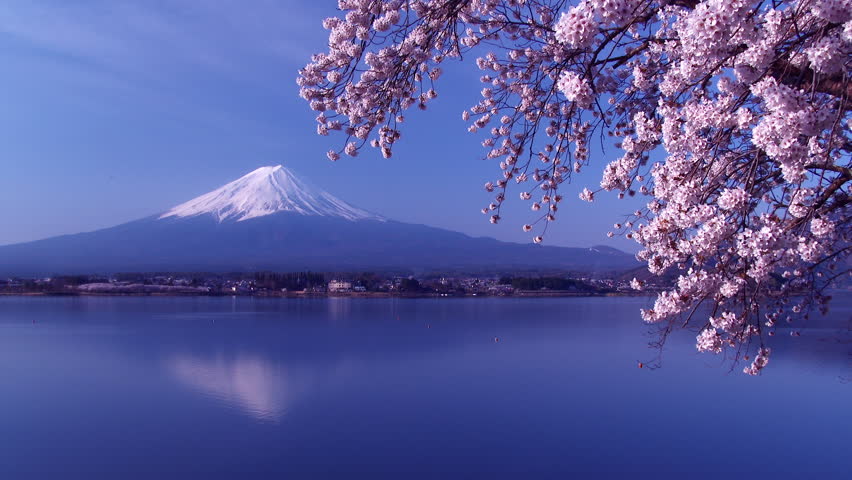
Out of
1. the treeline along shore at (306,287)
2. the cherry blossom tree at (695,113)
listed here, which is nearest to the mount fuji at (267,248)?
the treeline along shore at (306,287)

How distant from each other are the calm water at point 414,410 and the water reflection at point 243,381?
0.14 feet

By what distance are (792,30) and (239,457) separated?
5712mm

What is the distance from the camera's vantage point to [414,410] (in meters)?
7.91

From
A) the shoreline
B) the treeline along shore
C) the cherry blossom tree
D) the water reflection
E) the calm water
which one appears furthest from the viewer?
the treeline along shore

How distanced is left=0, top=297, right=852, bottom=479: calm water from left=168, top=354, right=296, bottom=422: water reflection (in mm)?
42

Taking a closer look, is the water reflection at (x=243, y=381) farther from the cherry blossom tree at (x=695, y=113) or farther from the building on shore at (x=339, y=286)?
the building on shore at (x=339, y=286)

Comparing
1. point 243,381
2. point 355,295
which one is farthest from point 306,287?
point 243,381

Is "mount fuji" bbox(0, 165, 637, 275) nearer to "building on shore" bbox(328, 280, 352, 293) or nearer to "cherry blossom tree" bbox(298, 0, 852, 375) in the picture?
"building on shore" bbox(328, 280, 352, 293)

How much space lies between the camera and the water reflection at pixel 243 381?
8328 millimetres

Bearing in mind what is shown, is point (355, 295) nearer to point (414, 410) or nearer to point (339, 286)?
point (339, 286)

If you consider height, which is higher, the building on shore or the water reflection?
the building on shore

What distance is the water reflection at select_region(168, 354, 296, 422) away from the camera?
27.3 ft

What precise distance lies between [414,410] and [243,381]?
3149 mm

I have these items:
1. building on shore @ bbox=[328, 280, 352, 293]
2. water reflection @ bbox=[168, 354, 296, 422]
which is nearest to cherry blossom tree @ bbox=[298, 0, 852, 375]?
water reflection @ bbox=[168, 354, 296, 422]
